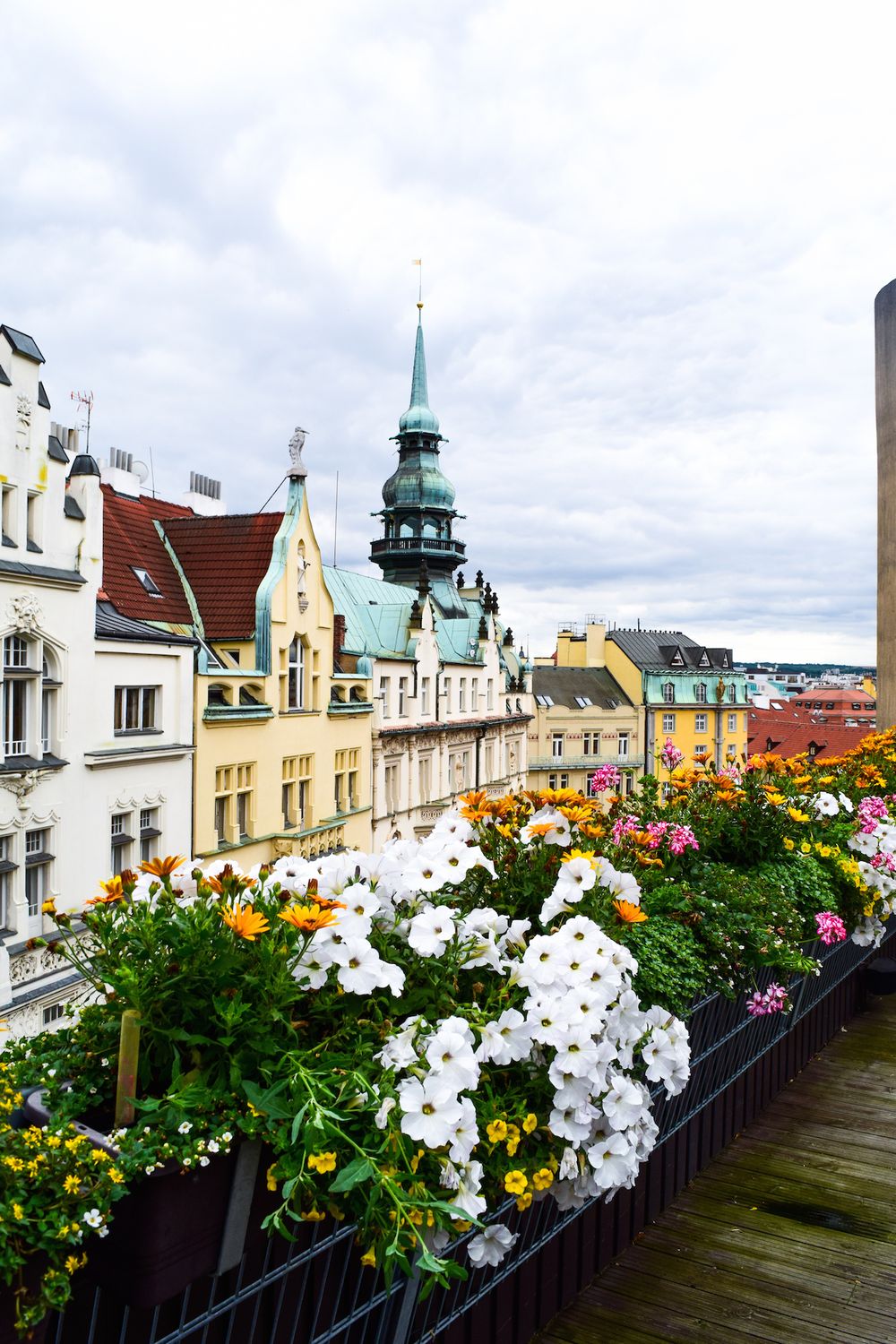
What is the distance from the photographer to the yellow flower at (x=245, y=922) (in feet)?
7.25

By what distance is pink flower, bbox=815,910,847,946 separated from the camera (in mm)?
5031

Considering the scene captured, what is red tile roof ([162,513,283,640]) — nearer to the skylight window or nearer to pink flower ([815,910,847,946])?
the skylight window

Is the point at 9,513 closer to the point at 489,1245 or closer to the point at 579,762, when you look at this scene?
the point at 489,1245

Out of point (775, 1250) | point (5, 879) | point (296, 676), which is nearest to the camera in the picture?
point (775, 1250)

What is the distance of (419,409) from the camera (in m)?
44.2

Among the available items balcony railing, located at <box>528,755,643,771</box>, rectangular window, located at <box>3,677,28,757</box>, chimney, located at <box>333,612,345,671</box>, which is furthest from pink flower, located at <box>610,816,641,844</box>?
balcony railing, located at <box>528,755,643,771</box>

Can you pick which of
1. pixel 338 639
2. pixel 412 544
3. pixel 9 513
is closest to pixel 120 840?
pixel 9 513

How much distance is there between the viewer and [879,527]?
12781 mm

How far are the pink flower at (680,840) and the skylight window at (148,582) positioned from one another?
61.1 ft

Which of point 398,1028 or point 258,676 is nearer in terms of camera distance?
point 398,1028

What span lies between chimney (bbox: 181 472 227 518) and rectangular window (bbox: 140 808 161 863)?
1124 cm

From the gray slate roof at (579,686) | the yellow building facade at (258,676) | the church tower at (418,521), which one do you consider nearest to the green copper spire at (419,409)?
the church tower at (418,521)

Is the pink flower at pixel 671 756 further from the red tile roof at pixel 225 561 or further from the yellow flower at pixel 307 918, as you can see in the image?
the red tile roof at pixel 225 561

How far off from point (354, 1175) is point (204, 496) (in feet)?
90.3
